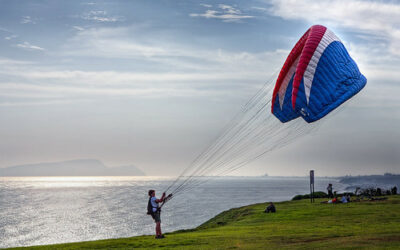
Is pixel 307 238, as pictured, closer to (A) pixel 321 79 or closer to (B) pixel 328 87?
(B) pixel 328 87

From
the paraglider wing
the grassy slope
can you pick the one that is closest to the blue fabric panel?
the paraglider wing

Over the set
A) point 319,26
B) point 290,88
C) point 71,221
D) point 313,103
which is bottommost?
point 71,221

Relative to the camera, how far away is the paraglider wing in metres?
18.6

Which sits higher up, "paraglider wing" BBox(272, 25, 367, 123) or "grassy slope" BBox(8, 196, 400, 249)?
"paraglider wing" BBox(272, 25, 367, 123)

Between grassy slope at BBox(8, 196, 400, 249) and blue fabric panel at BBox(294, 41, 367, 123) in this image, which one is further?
blue fabric panel at BBox(294, 41, 367, 123)

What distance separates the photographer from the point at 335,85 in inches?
739

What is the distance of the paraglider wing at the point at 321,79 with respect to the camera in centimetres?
1856

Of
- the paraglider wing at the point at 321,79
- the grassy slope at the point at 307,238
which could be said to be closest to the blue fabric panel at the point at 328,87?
the paraglider wing at the point at 321,79

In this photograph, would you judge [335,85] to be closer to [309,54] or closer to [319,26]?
[309,54]

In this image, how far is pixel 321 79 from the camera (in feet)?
61.4

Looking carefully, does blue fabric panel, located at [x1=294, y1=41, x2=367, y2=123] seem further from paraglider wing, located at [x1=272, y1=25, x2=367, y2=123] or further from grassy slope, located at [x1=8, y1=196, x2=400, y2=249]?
grassy slope, located at [x1=8, y1=196, x2=400, y2=249]

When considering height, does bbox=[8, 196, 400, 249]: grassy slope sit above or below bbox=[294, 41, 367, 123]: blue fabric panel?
below

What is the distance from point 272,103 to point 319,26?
449cm

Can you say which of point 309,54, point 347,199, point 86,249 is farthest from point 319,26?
point 347,199
